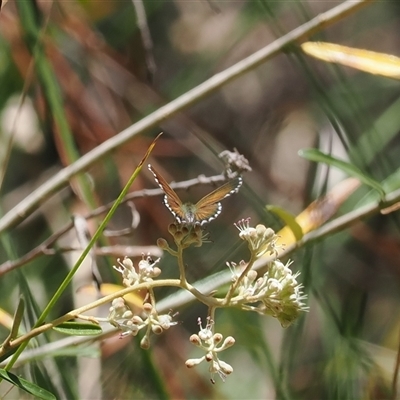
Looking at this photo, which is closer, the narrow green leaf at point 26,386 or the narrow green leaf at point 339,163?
the narrow green leaf at point 26,386

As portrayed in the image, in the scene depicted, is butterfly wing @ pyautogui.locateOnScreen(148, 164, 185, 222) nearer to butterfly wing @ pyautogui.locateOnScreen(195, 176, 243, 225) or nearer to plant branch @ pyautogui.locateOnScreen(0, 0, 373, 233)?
butterfly wing @ pyautogui.locateOnScreen(195, 176, 243, 225)

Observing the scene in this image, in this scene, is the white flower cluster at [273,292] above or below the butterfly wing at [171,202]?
below

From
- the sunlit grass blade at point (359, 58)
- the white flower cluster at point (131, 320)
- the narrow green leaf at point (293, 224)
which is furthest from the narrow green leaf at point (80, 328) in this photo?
the sunlit grass blade at point (359, 58)

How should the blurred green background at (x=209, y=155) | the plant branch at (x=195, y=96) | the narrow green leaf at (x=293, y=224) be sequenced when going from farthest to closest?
1. the blurred green background at (x=209, y=155)
2. the plant branch at (x=195, y=96)
3. the narrow green leaf at (x=293, y=224)

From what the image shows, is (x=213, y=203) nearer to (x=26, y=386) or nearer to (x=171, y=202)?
(x=171, y=202)

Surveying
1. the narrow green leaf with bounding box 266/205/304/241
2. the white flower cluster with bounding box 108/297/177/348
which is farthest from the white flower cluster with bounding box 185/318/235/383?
the narrow green leaf with bounding box 266/205/304/241

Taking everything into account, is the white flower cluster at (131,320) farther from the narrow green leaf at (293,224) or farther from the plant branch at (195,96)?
the plant branch at (195,96)

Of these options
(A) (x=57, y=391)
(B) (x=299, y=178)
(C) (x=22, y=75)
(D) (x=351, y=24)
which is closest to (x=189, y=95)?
(A) (x=57, y=391)

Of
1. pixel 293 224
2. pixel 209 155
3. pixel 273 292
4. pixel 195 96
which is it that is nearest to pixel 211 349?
pixel 273 292
